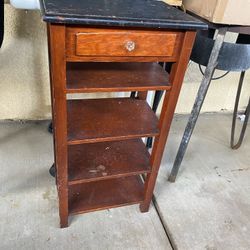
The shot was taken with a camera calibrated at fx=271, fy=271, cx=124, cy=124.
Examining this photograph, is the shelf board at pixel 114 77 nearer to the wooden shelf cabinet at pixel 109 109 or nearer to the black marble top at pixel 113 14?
the wooden shelf cabinet at pixel 109 109

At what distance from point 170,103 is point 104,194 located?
55 centimetres

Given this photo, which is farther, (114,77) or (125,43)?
(114,77)

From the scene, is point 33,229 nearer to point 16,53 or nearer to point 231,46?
point 16,53

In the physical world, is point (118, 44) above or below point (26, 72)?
above

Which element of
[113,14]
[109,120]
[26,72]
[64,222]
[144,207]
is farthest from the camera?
[26,72]

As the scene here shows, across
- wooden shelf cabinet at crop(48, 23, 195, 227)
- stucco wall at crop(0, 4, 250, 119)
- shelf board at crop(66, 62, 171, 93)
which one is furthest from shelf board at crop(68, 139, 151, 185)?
stucco wall at crop(0, 4, 250, 119)

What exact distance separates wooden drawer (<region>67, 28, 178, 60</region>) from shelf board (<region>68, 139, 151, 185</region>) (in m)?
0.48

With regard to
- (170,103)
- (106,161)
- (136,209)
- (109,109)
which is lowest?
(136,209)

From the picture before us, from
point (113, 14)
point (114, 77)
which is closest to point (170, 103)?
point (114, 77)

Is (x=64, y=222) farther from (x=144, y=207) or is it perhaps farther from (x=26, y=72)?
(x=26, y=72)

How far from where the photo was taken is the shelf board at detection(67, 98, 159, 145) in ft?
3.05

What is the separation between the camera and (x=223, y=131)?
6.26 ft

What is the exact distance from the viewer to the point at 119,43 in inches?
29.5

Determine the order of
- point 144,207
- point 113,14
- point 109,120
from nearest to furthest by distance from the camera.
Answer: point 113,14, point 109,120, point 144,207
